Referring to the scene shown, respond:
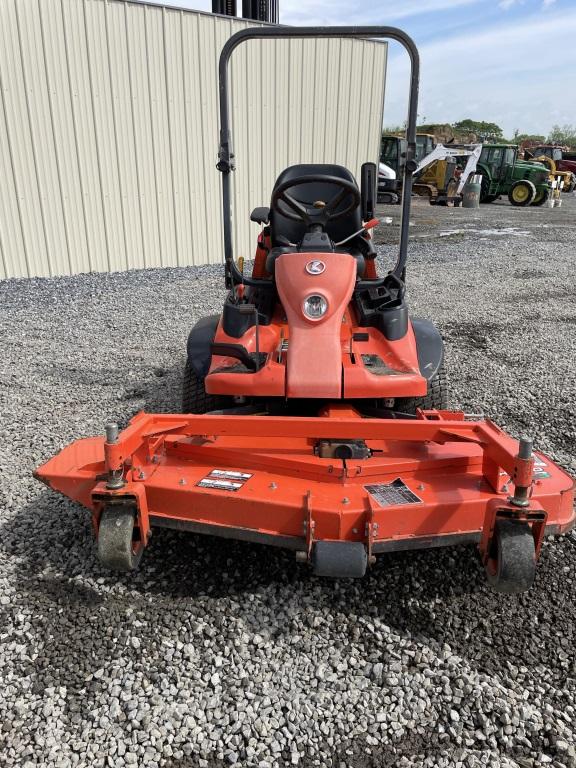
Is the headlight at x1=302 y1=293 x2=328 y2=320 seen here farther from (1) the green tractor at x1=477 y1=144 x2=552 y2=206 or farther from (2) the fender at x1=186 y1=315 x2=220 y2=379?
(1) the green tractor at x1=477 y1=144 x2=552 y2=206

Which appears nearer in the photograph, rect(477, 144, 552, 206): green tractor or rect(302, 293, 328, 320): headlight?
rect(302, 293, 328, 320): headlight

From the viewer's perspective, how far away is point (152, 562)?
2533mm

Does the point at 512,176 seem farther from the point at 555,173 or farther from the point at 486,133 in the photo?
the point at 486,133

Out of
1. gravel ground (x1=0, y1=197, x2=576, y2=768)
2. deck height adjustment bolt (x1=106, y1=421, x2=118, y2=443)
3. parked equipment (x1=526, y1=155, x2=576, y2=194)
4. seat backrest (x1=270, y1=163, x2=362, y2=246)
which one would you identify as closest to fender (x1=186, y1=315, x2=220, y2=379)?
seat backrest (x1=270, y1=163, x2=362, y2=246)

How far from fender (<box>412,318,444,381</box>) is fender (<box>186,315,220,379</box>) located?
3.52 ft

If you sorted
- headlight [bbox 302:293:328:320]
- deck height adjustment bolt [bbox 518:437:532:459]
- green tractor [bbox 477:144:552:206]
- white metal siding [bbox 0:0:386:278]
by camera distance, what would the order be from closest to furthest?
deck height adjustment bolt [bbox 518:437:532:459] < headlight [bbox 302:293:328:320] < white metal siding [bbox 0:0:386:278] < green tractor [bbox 477:144:552:206]

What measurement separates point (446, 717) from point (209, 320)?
95.3 inches

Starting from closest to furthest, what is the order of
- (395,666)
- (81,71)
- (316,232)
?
(395,666), (316,232), (81,71)

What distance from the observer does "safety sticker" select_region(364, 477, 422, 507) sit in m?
2.18

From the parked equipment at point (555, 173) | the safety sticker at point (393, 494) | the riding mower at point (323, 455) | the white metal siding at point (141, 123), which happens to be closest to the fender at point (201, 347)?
the riding mower at point (323, 455)

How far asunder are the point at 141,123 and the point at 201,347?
6251 mm

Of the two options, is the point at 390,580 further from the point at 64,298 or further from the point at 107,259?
the point at 107,259

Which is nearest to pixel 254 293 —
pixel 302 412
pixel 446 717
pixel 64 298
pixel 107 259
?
pixel 302 412

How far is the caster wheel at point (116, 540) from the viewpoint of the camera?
206 centimetres
